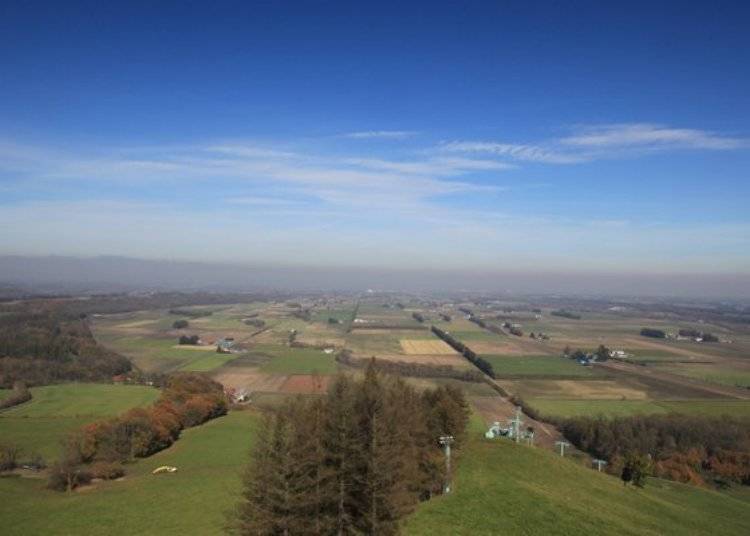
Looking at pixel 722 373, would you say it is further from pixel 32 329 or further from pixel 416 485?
pixel 32 329

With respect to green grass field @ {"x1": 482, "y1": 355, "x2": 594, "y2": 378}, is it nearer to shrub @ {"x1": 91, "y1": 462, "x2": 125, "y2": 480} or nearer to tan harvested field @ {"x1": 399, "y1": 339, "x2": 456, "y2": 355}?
tan harvested field @ {"x1": 399, "y1": 339, "x2": 456, "y2": 355}

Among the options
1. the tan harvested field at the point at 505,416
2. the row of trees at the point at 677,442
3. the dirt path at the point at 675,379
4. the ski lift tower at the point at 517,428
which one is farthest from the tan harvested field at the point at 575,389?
the ski lift tower at the point at 517,428

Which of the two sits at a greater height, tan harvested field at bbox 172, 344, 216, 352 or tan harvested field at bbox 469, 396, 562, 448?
tan harvested field at bbox 172, 344, 216, 352

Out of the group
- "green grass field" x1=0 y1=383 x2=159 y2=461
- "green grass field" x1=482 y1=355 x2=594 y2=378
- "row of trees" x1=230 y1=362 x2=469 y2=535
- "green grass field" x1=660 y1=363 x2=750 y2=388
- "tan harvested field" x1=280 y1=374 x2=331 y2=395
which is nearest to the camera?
"row of trees" x1=230 y1=362 x2=469 y2=535

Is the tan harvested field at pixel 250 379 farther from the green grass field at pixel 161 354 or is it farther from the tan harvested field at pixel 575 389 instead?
the tan harvested field at pixel 575 389

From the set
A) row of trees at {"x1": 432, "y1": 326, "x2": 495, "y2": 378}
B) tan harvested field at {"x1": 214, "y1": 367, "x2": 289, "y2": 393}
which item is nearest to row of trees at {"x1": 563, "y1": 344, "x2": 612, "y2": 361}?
row of trees at {"x1": 432, "y1": 326, "x2": 495, "y2": 378}
